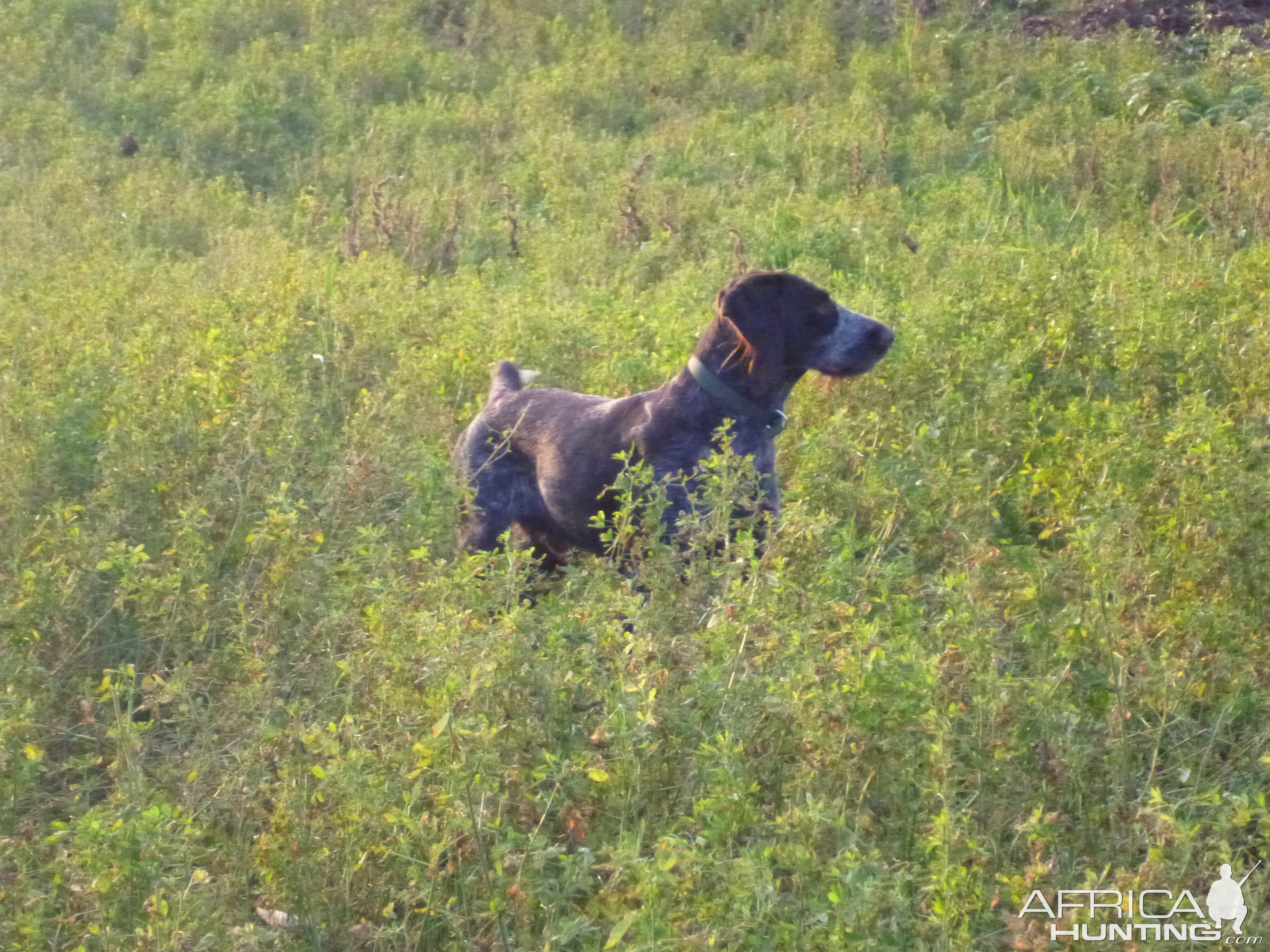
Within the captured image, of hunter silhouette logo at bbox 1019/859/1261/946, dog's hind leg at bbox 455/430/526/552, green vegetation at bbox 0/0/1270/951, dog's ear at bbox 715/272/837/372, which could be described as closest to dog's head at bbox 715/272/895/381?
dog's ear at bbox 715/272/837/372

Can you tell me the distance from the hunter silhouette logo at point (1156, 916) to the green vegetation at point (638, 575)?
0.17ft

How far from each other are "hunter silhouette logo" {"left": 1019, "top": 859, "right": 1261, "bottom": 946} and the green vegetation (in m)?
0.05

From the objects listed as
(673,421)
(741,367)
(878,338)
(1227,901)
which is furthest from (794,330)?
(1227,901)

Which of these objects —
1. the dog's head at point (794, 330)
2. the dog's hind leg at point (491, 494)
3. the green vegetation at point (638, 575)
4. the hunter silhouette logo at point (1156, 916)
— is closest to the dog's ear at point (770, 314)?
the dog's head at point (794, 330)

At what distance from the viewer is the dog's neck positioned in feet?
15.9

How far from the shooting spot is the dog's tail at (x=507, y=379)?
5578mm

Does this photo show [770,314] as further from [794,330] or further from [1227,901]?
[1227,901]

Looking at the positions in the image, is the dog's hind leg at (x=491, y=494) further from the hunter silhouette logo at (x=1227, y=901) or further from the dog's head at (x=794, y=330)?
the hunter silhouette logo at (x=1227, y=901)

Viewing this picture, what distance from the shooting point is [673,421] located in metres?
4.80

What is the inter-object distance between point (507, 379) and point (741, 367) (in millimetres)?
1246

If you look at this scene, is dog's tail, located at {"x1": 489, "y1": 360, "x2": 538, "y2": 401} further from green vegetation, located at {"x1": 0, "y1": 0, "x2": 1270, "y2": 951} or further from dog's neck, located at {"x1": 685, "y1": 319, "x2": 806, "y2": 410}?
dog's neck, located at {"x1": 685, "y1": 319, "x2": 806, "y2": 410}

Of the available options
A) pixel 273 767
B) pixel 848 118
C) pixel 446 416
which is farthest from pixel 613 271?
pixel 273 767

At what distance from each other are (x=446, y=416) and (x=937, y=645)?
299 centimetres

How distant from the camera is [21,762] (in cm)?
309
